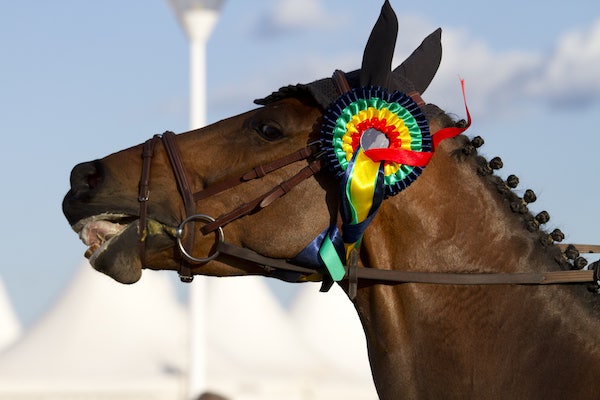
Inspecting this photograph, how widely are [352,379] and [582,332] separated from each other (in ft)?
142

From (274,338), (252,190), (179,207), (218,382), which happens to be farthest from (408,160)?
(274,338)

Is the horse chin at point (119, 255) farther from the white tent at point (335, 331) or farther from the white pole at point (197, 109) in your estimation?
the white tent at point (335, 331)

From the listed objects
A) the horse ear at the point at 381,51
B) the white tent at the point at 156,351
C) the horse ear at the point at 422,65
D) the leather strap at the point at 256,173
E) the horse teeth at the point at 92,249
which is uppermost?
the white tent at the point at 156,351

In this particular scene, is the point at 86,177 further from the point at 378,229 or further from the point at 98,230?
the point at 378,229

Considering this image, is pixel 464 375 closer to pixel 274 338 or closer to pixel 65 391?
pixel 65 391

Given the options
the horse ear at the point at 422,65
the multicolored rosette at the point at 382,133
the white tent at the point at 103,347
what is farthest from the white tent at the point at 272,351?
the multicolored rosette at the point at 382,133

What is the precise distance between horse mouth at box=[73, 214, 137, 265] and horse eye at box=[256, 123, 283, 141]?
0.72m

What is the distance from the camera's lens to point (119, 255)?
5445mm

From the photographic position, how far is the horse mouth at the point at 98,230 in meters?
5.45

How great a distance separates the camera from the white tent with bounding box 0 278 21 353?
175ft

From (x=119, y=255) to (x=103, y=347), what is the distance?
39.4m

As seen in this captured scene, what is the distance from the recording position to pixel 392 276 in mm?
5359

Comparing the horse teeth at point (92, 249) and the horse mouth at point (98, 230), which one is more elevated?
the horse mouth at point (98, 230)

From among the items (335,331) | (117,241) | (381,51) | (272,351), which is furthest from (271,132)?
(335,331)
